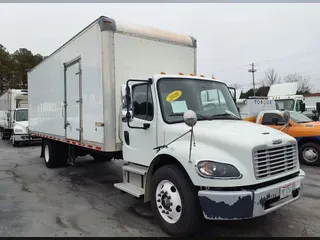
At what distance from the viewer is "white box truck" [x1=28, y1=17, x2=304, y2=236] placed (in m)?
3.48

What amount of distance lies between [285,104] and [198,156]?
42.3 feet

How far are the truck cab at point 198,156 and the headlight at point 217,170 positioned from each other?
0.5 inches

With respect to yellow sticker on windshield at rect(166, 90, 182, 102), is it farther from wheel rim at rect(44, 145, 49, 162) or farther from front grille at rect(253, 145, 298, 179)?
wheel rim at rect(44, 145, 49, 162)

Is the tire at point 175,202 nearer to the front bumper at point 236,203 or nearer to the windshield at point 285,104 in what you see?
the front bumper at point 236,203

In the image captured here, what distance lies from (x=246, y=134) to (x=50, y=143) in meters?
6.88

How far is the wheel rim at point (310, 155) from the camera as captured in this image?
29.2ft

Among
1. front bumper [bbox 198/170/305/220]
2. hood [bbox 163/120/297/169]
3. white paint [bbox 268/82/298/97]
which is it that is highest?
white paint [bbox 268/82/298/97]

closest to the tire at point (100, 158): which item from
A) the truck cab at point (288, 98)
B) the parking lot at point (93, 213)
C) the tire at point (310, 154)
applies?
the parking lot at point (93, 213)

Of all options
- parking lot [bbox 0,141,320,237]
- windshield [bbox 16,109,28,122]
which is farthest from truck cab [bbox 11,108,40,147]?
parking lot [bbox 0,141,320,237]

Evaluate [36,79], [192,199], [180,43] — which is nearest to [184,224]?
[192,199]

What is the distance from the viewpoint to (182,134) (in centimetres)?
409

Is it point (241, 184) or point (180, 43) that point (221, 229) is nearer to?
point (241, 184)

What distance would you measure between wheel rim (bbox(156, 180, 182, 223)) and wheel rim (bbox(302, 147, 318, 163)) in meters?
6.77

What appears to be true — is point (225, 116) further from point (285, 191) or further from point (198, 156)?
point (285, 191)
